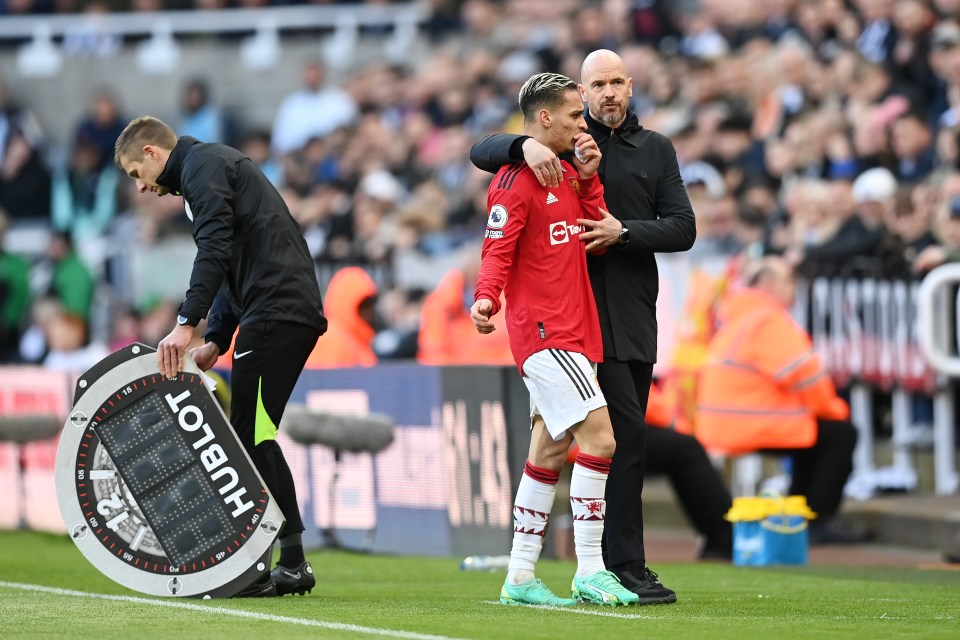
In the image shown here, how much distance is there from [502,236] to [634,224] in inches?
25.4

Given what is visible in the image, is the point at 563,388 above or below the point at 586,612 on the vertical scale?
above

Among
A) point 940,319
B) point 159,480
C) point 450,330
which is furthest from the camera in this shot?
point 450,330

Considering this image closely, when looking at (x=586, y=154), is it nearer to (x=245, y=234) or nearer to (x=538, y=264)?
(x=538, y=264)

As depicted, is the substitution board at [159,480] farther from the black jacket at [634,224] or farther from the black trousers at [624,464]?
the black jacket at [634,224]

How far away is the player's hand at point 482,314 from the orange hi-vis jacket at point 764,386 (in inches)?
212

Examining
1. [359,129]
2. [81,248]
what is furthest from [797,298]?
[81,248]

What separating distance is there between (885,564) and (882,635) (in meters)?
4.61

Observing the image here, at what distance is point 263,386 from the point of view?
855cm

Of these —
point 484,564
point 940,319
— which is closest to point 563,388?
point 484,564

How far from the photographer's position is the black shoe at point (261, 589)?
8.41 meters

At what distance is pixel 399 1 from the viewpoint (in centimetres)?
2597

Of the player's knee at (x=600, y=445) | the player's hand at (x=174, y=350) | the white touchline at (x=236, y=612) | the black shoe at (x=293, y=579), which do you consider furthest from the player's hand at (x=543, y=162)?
the black shoe at (x=293, y=579)

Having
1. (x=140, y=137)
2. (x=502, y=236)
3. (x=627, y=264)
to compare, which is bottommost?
(x=627, y=264)

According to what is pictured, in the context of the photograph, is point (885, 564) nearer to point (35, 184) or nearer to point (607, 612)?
point (607, 612)
